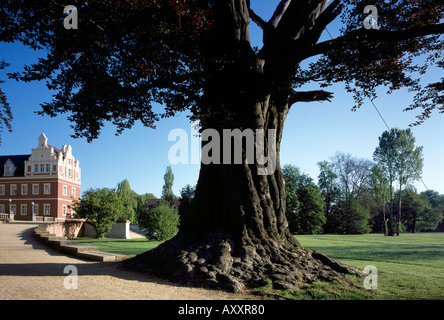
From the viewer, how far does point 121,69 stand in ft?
24.6

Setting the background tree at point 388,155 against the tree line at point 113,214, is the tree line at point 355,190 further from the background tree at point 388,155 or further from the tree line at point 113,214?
the tree line at point 113,214

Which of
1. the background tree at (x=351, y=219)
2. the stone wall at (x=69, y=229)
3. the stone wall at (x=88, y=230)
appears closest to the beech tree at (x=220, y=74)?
the stone wall at (x=69, y=229)

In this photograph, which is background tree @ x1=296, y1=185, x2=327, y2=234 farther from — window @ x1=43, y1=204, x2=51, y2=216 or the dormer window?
the dormer window

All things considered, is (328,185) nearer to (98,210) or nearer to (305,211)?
(305,211)

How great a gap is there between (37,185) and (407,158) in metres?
63.1

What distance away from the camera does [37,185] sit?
168 ft

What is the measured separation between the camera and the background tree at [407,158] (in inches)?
1710

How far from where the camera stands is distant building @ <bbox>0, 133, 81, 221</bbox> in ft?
166

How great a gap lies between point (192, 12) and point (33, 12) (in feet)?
11.2

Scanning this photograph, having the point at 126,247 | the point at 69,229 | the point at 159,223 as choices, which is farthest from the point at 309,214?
the point at 126,247

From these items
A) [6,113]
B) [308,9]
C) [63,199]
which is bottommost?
[63,199]
